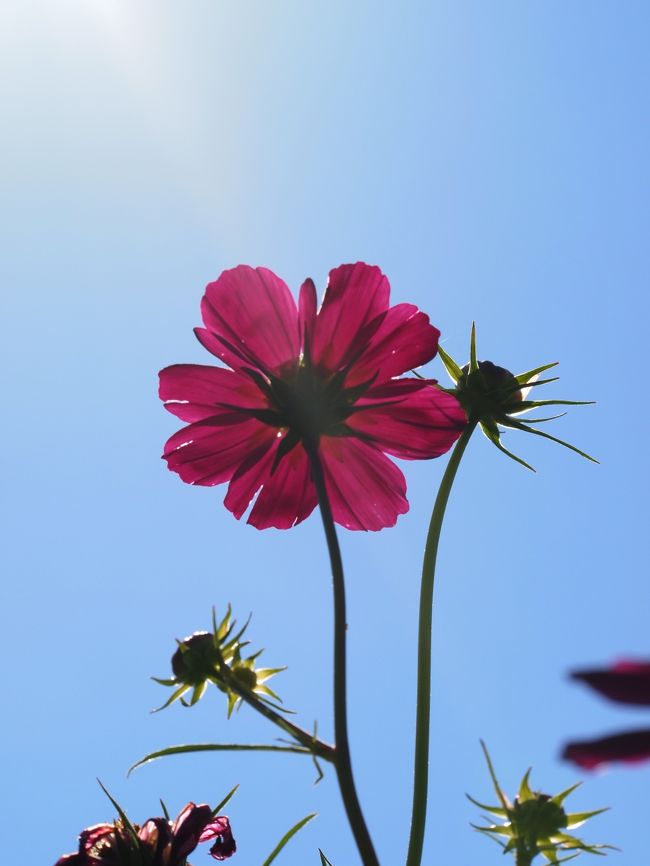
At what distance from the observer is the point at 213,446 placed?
1449 millimetres

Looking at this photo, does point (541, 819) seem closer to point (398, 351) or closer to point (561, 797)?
point (561, 797)

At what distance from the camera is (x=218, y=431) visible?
143 cm

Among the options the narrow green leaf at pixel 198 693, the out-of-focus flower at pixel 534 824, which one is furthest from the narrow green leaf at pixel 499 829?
the narrow green leaf at pixel 198 693

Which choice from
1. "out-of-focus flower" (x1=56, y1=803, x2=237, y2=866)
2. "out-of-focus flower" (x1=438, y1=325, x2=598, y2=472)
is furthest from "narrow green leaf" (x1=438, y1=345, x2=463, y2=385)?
"out-of-focus flower" (x1=56, y1=803, x2=237, y2=866)

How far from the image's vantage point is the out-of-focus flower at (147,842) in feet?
4.58

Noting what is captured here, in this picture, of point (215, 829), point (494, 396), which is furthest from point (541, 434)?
point (215, 829)

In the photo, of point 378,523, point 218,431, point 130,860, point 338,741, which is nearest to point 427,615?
point 338,741

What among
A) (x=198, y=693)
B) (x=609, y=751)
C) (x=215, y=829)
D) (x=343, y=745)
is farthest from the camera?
(x=215, y=829)

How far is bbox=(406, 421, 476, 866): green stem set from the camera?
1.04 meters

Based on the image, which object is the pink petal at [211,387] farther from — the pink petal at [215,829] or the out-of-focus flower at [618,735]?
the out-of-focus flower at [618,735]

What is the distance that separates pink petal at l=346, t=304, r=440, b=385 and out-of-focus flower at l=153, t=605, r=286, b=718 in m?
0.46

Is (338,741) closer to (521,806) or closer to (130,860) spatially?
(521,806)

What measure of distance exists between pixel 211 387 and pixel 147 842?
79 centimetres

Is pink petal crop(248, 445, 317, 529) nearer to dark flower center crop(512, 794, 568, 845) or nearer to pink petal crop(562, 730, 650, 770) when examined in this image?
dark flower center crop(512, 794, 568, 845)
